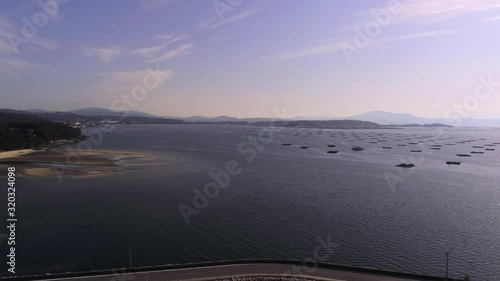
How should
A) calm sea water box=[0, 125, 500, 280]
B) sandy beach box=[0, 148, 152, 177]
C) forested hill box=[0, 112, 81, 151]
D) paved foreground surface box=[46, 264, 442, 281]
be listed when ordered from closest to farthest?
paved foreground surface box=[46, 264, 442, 281], calm sea water box=[0, 125, 500, 280], sandy beach box=[0, 148, 152, 177], forested hill box=[0, 112, 81, 151]

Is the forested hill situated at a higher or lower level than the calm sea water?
higher

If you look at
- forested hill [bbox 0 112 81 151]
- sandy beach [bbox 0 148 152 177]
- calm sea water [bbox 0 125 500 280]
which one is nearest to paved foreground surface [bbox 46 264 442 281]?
calm sea water [bbox 0 125 500 280]

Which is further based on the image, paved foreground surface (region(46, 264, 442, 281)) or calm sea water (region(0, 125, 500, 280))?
calm sea water (region(0, 125, 500, 280))

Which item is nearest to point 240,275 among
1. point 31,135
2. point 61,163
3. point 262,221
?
point 262,221

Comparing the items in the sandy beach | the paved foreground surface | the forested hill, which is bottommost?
the sandy beach

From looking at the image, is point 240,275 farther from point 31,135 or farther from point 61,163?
point 31,135

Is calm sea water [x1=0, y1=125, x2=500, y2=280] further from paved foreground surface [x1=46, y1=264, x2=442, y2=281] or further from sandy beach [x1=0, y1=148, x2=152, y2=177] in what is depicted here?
sandy beach [x1=0, y1=148, x2=152, y2=177]
